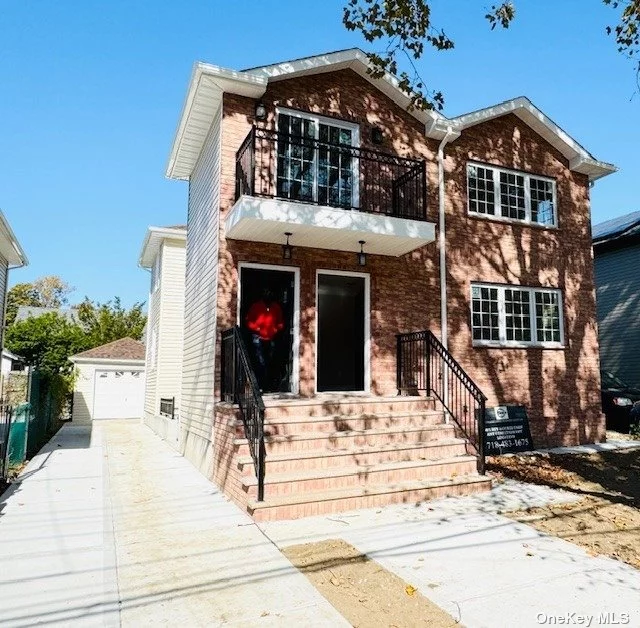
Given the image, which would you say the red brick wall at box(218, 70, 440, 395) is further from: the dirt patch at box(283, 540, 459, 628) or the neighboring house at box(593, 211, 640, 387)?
the neighboring house at box(593, 211, 640, 387)

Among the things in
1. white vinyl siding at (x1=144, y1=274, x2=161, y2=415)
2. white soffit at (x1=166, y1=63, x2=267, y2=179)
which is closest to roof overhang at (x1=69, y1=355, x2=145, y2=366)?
white vinyl siding at (x1=144, y1=274, x2=161, y2=415)

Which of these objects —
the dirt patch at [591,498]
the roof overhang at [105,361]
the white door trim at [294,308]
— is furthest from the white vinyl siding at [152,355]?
the dirt patch at [591,498]

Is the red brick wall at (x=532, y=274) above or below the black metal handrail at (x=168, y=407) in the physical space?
above

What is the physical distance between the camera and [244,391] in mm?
7402

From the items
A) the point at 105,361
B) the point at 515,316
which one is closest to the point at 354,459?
the point at 515,316

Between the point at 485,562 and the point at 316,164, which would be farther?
the point at 316,164

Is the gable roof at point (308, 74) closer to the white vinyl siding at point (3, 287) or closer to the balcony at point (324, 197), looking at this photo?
the balcony at point (324, 197)

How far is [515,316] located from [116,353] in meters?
17.1

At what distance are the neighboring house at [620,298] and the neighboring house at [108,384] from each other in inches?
730

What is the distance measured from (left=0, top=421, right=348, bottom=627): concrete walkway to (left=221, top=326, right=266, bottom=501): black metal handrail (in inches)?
30.1

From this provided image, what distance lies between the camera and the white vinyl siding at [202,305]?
8.83m

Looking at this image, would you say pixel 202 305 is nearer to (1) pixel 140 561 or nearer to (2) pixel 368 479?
(2) pixel 368 479

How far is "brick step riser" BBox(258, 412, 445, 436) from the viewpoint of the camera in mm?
7250

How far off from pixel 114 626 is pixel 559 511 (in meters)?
5.11
